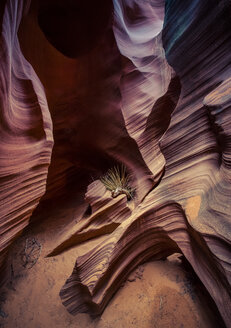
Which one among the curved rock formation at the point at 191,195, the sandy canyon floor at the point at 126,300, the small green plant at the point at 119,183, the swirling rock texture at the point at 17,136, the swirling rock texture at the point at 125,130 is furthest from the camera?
the small green plant at the point at 119,183

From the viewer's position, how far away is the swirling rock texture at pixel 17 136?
1992 millimetres

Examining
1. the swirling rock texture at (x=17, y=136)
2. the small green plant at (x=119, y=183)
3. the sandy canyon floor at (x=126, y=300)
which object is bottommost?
the sandy canyon floor at (x=126, y=300)

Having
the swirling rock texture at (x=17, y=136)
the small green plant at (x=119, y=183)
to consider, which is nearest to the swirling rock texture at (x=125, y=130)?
the swirling rock texture at (x=17, y=136)

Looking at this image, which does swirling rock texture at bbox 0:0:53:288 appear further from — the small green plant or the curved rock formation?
the small green plant

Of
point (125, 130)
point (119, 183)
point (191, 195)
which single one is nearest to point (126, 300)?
point (191, 195)

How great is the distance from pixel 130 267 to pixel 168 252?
580 mm

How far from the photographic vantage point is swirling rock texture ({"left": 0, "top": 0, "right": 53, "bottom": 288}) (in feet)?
6.54

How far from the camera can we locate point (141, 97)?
12.8ft

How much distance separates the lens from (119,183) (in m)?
3.86

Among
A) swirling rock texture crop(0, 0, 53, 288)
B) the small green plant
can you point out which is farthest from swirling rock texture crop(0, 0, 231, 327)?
the small green plant

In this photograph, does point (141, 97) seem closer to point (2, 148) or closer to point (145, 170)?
point (145, 170)

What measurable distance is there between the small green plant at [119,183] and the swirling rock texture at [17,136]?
1628mm

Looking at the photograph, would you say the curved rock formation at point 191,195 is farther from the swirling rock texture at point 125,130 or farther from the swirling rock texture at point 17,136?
the swirling rock texture at point 17,136

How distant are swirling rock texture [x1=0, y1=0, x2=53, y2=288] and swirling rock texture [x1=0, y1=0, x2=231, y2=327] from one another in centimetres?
1
